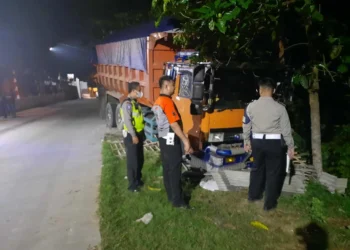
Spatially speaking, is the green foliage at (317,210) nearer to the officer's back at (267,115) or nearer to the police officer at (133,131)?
the officer's back at (267,115)

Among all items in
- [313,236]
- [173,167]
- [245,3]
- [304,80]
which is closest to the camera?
[245,3]

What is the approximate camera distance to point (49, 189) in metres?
5.23

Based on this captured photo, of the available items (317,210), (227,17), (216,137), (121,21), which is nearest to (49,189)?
(216,137)

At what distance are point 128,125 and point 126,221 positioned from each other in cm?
133

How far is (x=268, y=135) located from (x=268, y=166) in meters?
0.42

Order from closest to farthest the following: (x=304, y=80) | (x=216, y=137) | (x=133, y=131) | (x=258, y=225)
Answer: (x=258, y=225), (x=304, y=80), (x=133, y=131), (x=216, y=137)

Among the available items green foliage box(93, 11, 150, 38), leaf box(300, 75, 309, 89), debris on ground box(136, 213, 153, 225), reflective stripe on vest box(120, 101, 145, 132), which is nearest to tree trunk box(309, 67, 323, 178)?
leaf box(300, 75, 309, 89)

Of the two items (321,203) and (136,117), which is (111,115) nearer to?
(136,117)

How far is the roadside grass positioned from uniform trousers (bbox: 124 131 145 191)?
7.0 inches

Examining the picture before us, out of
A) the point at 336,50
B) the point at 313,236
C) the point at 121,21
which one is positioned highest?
the point at 121,21

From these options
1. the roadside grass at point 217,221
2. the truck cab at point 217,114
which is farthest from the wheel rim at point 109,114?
the roadside grass at point 217,221

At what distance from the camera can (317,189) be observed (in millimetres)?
4590

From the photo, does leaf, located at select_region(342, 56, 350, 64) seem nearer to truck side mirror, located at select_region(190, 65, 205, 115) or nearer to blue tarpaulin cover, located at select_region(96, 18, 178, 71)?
truck side mirror, located at select_region(190, 65, 205, 115)

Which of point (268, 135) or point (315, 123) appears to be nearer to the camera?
point (268, 135)
